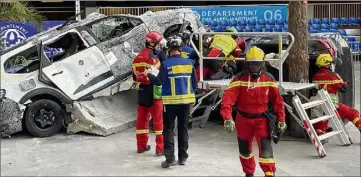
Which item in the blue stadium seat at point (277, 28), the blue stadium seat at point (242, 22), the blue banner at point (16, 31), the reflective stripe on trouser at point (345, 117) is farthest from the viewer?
the blue stadium seat at point (242, 22)

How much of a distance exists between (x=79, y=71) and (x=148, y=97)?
212cm

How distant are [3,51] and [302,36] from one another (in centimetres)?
489

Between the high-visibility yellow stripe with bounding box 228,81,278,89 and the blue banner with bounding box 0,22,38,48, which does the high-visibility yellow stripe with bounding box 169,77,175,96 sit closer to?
the high-visibility yellow stripe with bounding box 228,81,278,89

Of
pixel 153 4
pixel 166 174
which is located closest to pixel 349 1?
pixel 153 4

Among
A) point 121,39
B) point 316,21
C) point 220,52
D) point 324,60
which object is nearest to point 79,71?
point 121,39

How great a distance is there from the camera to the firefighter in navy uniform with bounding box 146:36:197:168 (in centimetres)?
674

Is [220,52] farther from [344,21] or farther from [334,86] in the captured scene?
[344,21]

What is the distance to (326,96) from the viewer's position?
26.3 ft

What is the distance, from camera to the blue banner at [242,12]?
18609 mm

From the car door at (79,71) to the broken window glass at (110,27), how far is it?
58 cm

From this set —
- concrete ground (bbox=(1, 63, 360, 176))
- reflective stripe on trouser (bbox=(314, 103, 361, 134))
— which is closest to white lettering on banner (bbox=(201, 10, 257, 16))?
concrete ground (bbox=(1, 63, 360, 176))

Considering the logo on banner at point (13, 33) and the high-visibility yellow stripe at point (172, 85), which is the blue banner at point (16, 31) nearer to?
the logo on banner at point (13, 33)

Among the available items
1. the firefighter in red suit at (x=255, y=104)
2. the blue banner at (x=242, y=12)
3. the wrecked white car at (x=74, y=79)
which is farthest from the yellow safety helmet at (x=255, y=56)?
the blue banner at (x=242, y=12)

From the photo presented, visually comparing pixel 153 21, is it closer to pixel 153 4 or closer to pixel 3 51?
pixel 3 51
